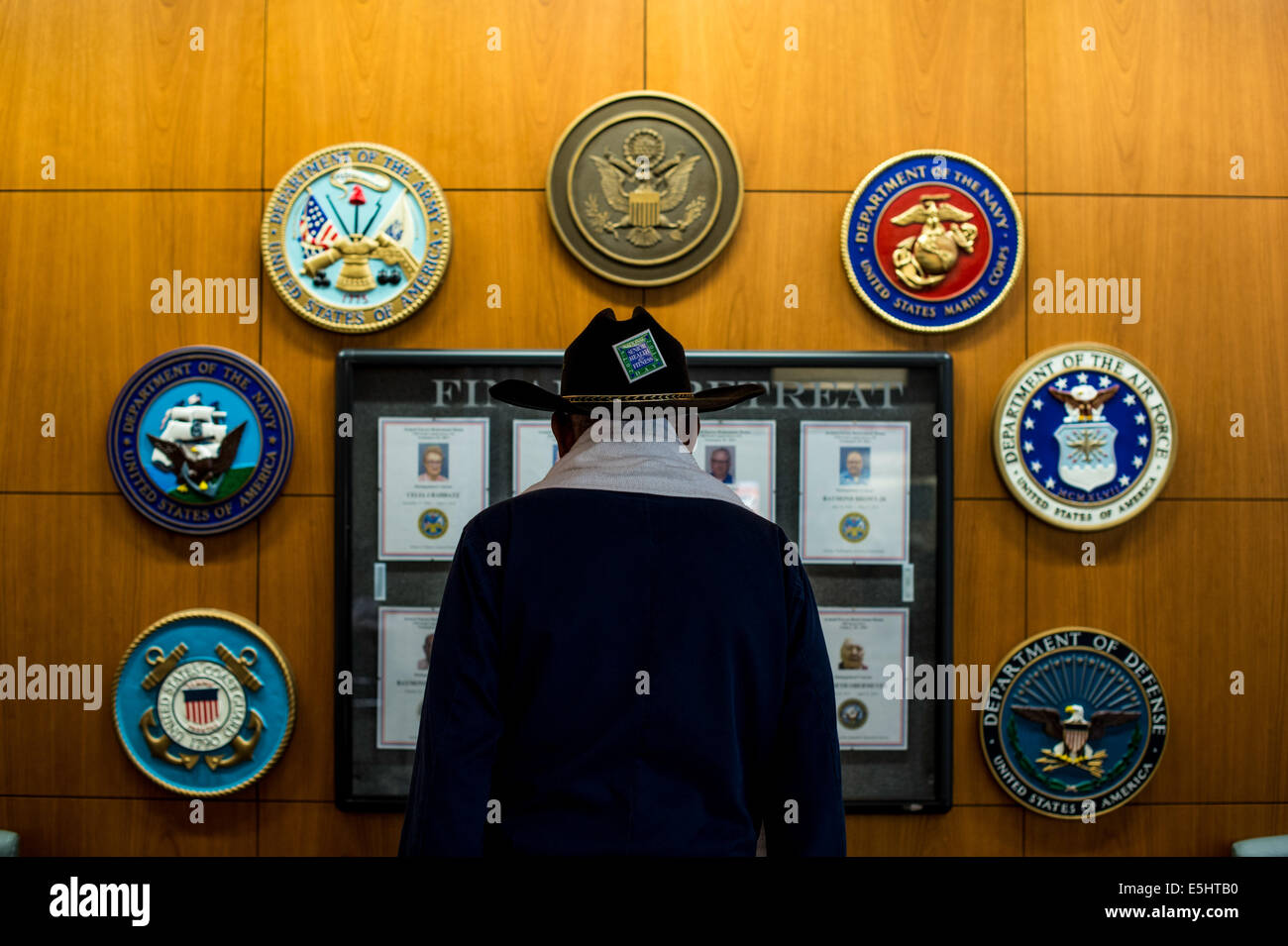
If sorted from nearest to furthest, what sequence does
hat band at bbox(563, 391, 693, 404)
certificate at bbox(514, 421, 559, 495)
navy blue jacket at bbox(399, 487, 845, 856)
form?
navy blue jacket at bbox(399, 487, 845, 856), hat band at bbox(563, 391, 693, 404), certificate at bbox(514, 421, 559, 495)

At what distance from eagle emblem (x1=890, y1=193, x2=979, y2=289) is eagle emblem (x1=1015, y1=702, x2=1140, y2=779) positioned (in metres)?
1.18

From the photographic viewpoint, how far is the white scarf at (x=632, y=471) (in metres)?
1.44

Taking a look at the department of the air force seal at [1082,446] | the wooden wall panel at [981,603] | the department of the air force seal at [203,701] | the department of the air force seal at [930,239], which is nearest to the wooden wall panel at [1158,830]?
the wooden wall panel at [981,603]

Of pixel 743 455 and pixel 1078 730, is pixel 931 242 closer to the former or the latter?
pixel 743 455

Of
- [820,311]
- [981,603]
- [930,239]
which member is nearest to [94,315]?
[820,311]

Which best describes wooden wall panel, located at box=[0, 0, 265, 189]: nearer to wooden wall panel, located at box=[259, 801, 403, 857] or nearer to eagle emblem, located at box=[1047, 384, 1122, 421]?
wooden wall panel, located at box=[259, 801, 403, 857]

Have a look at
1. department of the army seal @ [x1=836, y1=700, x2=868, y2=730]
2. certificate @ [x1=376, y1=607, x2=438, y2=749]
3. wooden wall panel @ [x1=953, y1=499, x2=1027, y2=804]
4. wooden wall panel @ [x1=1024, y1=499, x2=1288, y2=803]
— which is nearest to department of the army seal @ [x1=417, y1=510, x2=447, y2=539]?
certificate @ [x1=376, y1=607, x2=438, y2=749]

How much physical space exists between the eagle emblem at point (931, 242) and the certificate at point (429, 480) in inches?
47.0

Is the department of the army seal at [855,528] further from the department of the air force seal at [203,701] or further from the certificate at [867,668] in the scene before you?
the department of the air force seal at [203,701]

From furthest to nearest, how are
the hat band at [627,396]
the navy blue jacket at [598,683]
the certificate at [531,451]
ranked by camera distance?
the certificate at [531,451]
the hat band at [627,396]
the navy blue jacket at [598,683]

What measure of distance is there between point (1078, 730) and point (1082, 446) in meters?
0.75

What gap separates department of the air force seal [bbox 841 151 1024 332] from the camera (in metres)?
2.27
